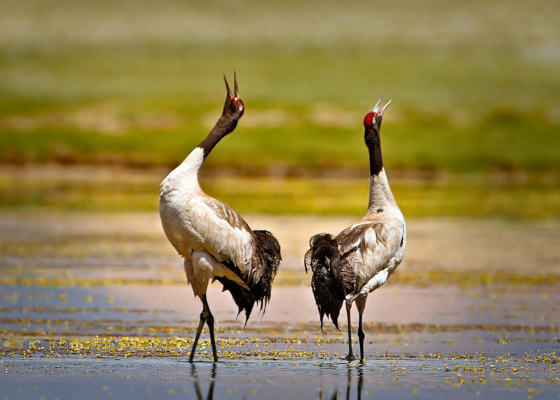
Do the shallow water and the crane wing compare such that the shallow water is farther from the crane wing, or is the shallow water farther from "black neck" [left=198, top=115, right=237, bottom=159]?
"black neck" [left=198, top=115, right=237, bottom=159]

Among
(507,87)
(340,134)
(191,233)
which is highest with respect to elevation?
(507,87)

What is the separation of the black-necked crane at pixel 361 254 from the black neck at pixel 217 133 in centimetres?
182

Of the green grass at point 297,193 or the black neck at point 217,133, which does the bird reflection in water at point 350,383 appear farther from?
the green grass at point 297,193

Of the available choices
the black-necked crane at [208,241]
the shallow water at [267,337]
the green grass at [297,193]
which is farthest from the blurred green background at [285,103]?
the black-necked crane at [208,241]

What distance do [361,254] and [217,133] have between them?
95.4 inches

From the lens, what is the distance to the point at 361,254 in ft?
36.8

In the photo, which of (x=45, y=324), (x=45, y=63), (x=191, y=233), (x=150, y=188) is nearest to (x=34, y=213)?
(x=150, y=188)

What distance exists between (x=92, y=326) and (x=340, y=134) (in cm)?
6497

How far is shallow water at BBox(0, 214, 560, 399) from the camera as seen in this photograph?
→ 9.27m

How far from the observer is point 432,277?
62.3 feet

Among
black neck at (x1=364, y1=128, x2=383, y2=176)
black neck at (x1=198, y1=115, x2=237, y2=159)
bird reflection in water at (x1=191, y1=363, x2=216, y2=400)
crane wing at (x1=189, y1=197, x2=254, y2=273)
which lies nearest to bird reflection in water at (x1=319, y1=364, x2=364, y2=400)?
bird reflection in water at (x1=191, y1=363, x2=216, y2=400)

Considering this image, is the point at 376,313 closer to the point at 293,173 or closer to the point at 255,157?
the point at 293,173

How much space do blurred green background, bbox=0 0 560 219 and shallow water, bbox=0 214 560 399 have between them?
18.0 m

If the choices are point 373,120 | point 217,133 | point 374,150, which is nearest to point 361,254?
point 374,150
